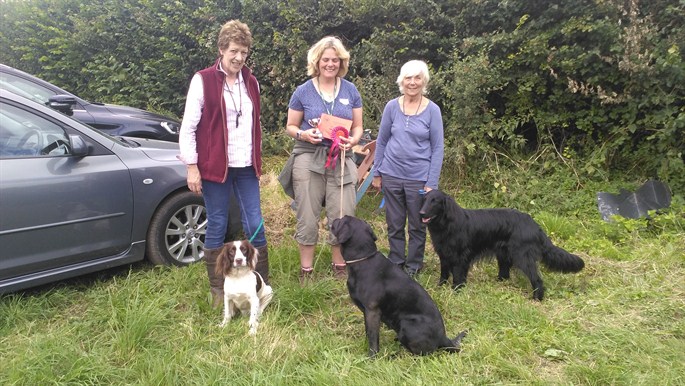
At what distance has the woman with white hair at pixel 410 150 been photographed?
3.55 meters

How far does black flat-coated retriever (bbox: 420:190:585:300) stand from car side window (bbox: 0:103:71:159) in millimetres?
2707

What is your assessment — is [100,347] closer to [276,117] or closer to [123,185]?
[123,185]

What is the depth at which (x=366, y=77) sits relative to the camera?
22.7ft

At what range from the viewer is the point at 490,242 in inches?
145

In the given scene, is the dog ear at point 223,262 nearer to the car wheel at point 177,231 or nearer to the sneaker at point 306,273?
the sneaker at point 306,273

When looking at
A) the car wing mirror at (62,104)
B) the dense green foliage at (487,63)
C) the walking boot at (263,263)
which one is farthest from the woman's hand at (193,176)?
the dense green foliage at (487,63)


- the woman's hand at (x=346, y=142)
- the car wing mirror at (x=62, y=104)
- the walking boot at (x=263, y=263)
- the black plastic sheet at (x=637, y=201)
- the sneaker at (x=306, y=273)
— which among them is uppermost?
the car wing mirror at (x=62, y=104)

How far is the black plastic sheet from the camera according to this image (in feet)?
16.0

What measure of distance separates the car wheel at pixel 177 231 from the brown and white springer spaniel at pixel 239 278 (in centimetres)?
98

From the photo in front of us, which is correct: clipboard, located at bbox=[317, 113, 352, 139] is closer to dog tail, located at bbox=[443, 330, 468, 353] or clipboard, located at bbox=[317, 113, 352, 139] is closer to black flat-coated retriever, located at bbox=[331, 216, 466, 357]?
black flat-coated retriever, located at bbox=[331, 216, 466, 357]

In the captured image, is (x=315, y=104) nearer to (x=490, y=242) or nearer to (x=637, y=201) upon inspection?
(x=490, y=242)

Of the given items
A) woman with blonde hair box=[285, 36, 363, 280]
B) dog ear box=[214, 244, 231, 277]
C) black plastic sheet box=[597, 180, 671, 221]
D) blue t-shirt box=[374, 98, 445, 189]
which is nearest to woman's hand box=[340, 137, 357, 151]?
woman with blonde hair box=[285, 36, 363, 280]

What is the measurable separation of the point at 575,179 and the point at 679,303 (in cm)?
253

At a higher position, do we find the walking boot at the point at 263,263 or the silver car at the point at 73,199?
the silver car at the point at 73,199
